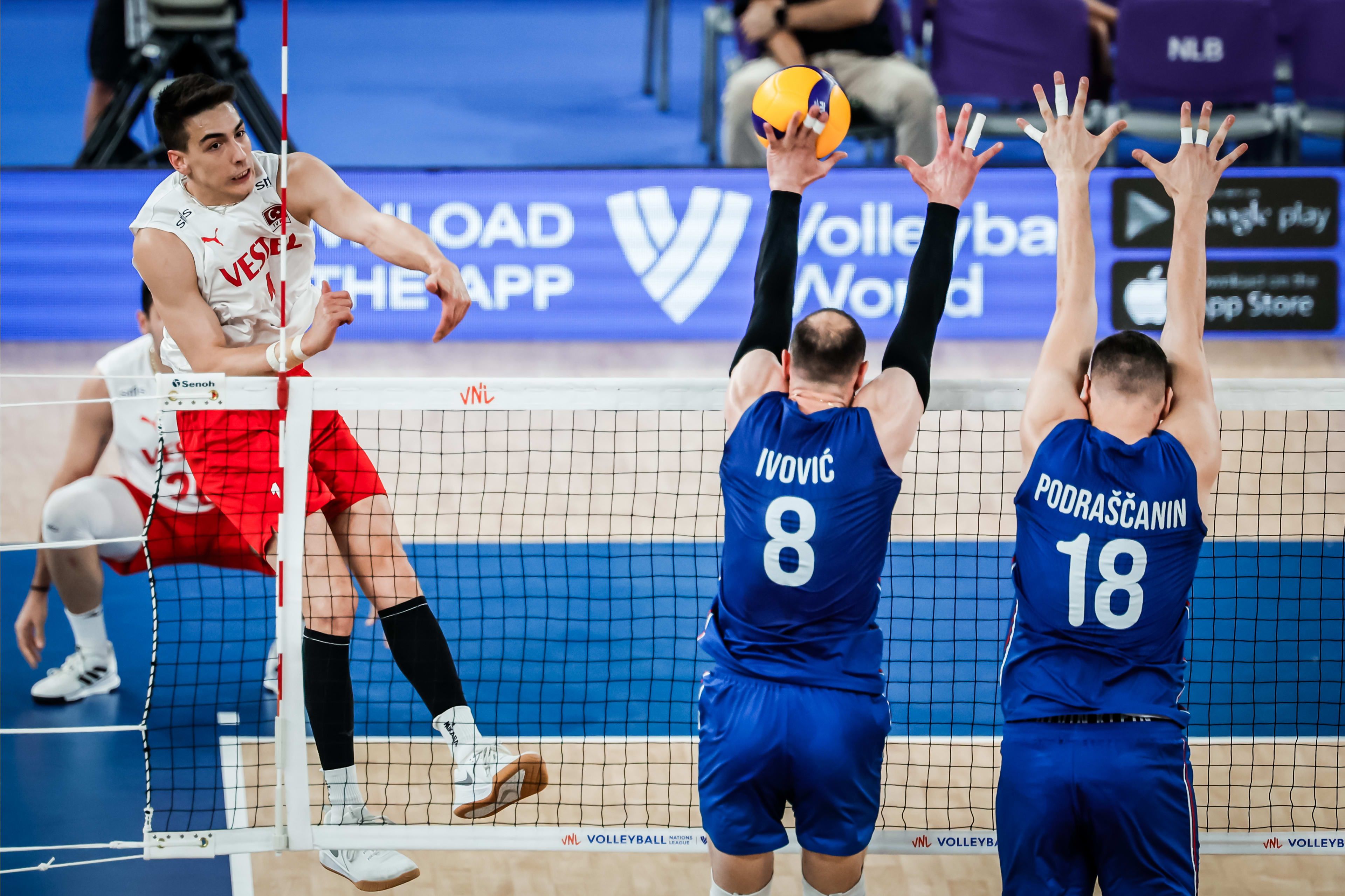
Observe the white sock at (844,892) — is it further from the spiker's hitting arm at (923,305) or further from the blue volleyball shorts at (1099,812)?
the spiker's hitting arm at (923,305)

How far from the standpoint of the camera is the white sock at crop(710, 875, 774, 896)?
365cm

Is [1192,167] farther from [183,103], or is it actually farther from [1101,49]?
[1101,49]

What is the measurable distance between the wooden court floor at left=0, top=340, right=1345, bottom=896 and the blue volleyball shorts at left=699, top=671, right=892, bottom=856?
106 cm

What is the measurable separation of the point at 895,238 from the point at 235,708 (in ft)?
19.7

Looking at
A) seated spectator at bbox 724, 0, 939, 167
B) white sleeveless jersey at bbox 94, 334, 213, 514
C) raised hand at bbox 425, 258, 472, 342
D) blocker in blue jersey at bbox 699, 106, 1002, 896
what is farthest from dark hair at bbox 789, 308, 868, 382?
seated spectator at bbox 724, 0, 939, 167

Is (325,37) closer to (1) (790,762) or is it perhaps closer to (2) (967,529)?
(2) (967,529)

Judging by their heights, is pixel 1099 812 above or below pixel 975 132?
below

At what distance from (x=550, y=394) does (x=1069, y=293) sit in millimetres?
1587

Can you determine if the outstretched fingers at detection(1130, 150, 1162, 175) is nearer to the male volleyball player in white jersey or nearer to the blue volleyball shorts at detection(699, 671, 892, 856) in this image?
the blue volleyball shorts at detection(699, 671, 892, 856)

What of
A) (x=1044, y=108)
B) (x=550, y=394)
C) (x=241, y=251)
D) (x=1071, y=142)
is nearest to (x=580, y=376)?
(x=241, y=251)

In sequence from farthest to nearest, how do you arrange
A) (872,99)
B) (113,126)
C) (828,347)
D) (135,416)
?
(872,99), (113,126), (135,416), (828,347)

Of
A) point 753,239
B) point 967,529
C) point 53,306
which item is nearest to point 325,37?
point 53,306

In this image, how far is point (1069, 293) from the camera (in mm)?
3746

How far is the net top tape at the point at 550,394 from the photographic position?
13.2 ft
